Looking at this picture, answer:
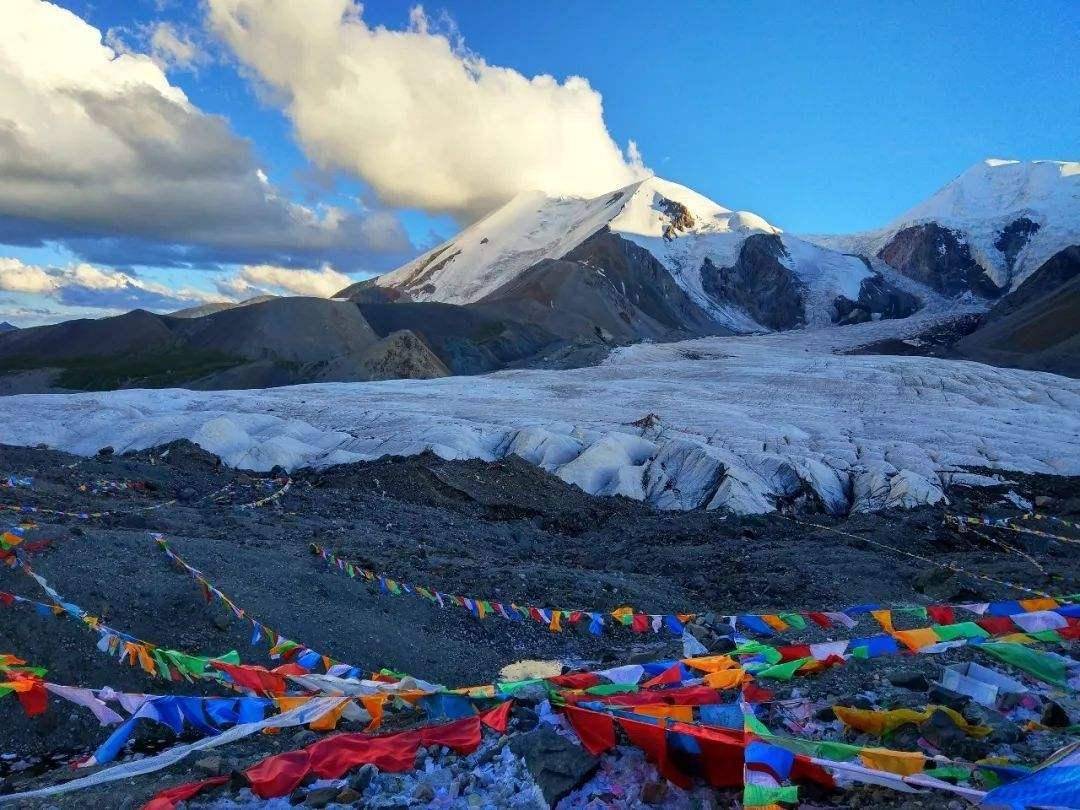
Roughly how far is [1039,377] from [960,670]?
1968 inches

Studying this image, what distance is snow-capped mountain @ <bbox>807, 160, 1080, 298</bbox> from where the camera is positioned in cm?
13425

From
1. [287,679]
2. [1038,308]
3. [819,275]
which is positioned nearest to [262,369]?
[287,679]

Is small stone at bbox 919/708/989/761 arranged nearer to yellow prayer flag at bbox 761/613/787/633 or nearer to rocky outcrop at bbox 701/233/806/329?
yellow prayer flag at bbox 761/613/787/633

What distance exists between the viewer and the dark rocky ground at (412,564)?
27.1 ft

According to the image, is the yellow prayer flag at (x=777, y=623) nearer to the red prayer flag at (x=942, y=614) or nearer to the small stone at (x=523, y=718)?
the red prayer flag at (x=942, y=614)

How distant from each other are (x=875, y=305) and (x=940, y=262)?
24526 millimetres

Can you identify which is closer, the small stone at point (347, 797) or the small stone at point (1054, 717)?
the small stone at point (347, 797)

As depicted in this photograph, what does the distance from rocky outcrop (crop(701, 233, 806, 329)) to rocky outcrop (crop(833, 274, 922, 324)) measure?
6799 millimetres

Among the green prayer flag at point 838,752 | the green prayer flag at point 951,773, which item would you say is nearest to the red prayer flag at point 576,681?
the green prayer flag at point 838,752

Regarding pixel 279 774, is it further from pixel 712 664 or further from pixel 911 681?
pixel 911 681

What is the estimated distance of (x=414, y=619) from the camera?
1039 centimetres

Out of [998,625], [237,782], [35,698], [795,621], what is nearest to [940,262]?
[795,621]

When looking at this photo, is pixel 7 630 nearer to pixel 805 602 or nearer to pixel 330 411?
pixel 805 602

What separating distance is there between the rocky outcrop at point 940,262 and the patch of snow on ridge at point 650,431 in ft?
351
